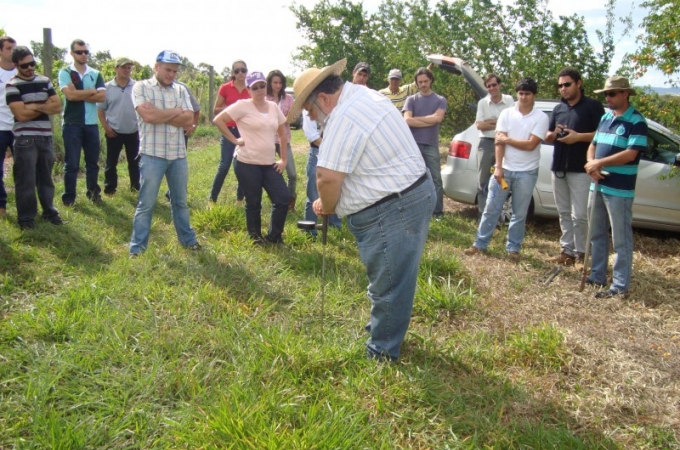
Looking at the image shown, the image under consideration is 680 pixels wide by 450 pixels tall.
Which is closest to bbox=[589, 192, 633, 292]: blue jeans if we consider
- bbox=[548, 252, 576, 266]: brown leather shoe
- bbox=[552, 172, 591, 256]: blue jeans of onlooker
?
bbox=[552, 172, 591, 256]: blue jeans of onlooker

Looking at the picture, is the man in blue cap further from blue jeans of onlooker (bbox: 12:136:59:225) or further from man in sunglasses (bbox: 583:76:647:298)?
man in sunglasses (bbox: 583:76:647:298)

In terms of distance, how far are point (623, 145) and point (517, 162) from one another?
1.21 meters

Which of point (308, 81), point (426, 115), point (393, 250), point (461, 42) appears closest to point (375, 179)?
point (393, 250)

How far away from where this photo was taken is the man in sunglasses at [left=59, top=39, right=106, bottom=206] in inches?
264

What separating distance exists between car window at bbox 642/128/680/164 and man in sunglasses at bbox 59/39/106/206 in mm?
6561

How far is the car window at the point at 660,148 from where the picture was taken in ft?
19.5

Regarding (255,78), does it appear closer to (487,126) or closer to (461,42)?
(487,126)

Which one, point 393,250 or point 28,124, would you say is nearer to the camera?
point 393,250

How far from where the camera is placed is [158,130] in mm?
5129

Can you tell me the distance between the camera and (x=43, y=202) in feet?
19.6

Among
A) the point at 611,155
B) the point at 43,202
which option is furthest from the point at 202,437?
the point at 43,202

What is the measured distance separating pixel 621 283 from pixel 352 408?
301 centimetres

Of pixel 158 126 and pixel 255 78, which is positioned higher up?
pixel 255 78

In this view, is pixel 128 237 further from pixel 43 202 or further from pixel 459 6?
pixel 459 6
